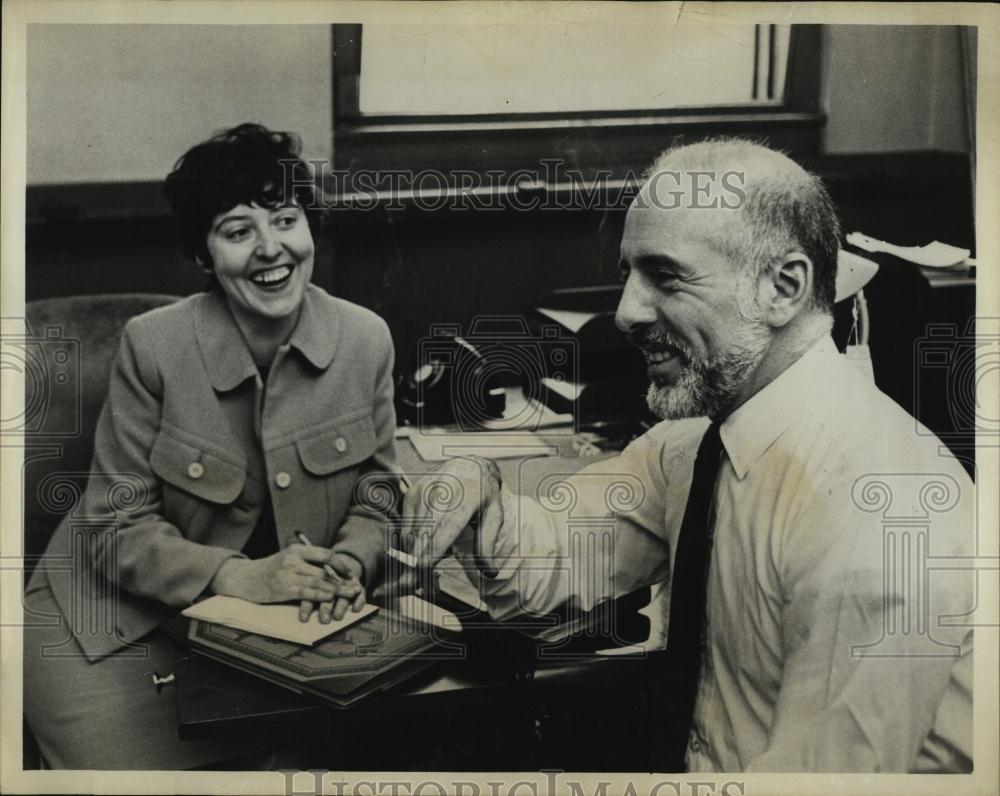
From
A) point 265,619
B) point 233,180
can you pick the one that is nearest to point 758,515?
point 265,619

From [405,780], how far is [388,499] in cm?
56

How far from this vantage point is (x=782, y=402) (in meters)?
2.02

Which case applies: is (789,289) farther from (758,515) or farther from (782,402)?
(758,515)

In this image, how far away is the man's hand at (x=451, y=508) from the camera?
2.08 meters

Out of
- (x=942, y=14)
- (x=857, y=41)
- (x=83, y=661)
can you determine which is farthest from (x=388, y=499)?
(x=942, y=14)

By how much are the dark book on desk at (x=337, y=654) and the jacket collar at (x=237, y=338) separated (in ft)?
1.59

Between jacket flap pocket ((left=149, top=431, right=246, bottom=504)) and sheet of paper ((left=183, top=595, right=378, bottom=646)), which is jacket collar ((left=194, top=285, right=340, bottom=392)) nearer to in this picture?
jacket flap pocket ((left=149, top=431, right=246, bottom=504))

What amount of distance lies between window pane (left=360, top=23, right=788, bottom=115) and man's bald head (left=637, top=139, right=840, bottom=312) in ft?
0.48

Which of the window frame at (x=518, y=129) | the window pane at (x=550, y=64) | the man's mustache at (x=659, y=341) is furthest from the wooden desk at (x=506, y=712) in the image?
the window pane at (x=550, y=64)

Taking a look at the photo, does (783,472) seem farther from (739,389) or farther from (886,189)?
(886,189)

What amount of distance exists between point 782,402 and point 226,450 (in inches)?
42.4

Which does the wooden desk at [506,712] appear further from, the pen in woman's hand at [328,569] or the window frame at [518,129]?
the window frame at [518,129]

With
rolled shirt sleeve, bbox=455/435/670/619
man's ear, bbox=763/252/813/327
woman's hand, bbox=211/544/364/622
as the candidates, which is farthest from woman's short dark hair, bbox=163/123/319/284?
man's ear, bbox=763/252/813/327

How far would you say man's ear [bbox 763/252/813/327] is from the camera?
6.56ft
